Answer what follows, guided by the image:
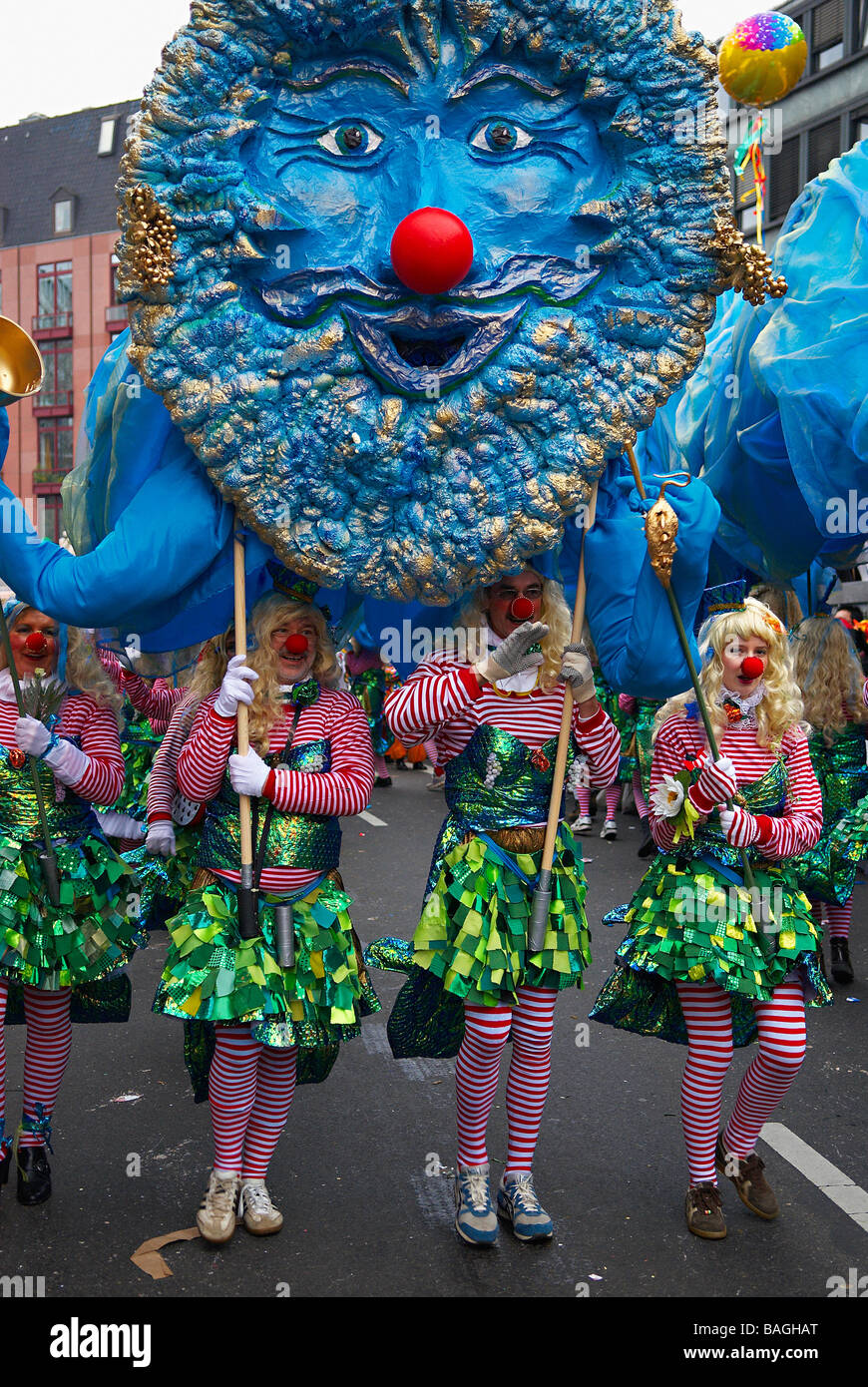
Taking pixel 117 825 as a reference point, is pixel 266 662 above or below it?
above

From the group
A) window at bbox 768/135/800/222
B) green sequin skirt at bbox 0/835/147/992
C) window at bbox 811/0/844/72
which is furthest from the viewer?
window at bbox 768/135/800/222

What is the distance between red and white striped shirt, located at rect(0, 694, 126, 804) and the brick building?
105ft

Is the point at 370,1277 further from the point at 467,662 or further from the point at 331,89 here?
the point at 331,89

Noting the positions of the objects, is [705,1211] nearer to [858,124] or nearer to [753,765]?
[753,765]

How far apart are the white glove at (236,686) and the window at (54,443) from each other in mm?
33227

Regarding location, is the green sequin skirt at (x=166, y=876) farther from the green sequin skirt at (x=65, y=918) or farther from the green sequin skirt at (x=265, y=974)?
the green sequin skirt at (x=265, y=974)

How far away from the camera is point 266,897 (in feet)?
11.5

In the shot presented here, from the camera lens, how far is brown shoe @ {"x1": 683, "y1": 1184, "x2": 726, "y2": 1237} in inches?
139

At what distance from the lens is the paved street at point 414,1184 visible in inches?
130

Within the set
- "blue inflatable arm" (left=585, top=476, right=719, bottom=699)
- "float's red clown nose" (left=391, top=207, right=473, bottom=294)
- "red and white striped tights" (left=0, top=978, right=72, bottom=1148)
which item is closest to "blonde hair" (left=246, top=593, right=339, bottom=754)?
"blue inflatable arm" (left=585, top=476, right=719, bottom=699)

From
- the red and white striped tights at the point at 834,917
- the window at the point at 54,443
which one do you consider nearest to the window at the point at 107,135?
the window at the point at 54,443

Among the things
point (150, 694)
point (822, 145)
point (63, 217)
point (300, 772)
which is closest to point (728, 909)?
point (300, 772)

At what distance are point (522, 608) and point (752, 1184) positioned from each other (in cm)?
179

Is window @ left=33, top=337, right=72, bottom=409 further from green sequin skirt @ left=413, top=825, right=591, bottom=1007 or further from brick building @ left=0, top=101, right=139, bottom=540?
green sequin skirt @ left=413, top=825, right=591, bottom=1007
